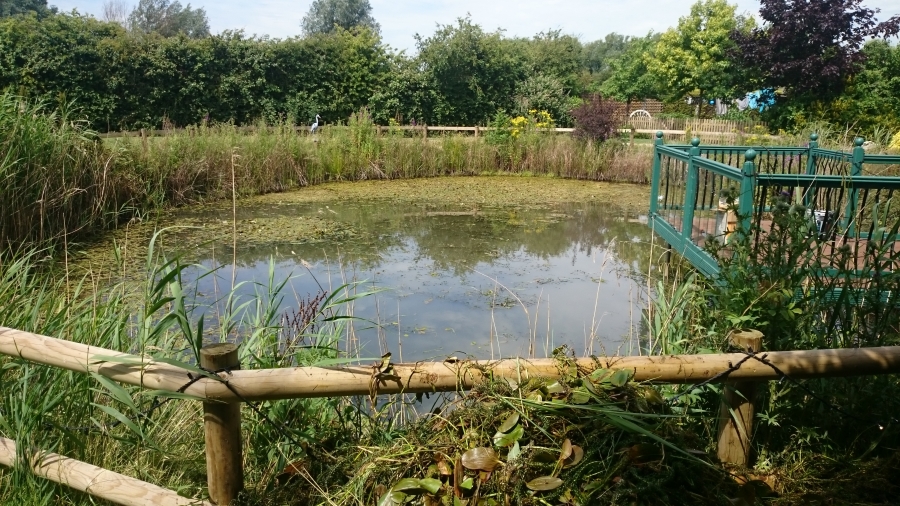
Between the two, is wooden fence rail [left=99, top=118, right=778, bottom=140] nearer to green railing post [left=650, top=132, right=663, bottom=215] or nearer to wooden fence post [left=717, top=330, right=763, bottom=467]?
green railing post [left=650, top=132, right=663, bottom=215]

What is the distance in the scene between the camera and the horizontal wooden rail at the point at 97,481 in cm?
177

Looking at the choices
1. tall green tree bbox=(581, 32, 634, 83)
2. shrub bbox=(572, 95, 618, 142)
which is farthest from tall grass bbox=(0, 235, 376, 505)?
tall green tree bbox=(581, 32, 634, 83)

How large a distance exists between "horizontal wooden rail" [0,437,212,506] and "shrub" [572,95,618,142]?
1238 centimetres

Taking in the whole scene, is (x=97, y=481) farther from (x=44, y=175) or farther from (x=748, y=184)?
(x=44, y=175)

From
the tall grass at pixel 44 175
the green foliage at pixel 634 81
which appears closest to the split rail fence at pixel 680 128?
the tall grass at pixel 44 175

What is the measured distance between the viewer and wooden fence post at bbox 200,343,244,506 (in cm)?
164

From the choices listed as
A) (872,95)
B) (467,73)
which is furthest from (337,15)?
(872,95)

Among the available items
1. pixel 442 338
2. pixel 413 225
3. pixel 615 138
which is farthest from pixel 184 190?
pixel 615 138

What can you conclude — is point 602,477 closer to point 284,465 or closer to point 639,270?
point 284,465

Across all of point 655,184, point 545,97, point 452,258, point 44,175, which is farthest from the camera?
point 545,97

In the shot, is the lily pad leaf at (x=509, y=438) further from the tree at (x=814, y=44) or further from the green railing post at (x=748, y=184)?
the tree at (x=814, y=44)

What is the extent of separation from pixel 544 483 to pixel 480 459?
146 millimetres

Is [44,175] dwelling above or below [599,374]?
above

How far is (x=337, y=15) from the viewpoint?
57.7 meters
